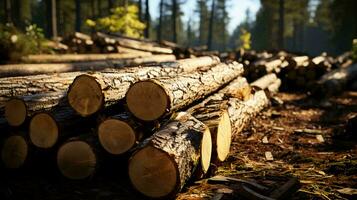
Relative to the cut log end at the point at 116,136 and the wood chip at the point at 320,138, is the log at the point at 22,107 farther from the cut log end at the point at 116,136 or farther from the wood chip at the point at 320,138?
the wood chip at the point at 320,138

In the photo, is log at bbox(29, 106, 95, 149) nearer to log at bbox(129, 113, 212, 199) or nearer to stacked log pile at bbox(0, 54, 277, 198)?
stacked log pile at bbox(0, 54, 277, 198)

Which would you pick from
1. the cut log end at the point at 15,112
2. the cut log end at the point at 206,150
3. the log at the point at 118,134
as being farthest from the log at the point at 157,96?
the cut log end at the point at 15,112

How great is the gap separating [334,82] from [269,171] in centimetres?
847

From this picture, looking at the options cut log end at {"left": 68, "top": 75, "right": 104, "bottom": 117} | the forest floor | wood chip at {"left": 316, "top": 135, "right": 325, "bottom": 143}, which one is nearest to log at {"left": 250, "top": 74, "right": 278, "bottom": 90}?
the forest floor

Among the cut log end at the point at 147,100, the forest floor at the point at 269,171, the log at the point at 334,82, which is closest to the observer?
the forest floor at the point at 269,171

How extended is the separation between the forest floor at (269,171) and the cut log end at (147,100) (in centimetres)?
86

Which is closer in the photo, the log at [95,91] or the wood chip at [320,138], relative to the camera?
the log at [95,91]

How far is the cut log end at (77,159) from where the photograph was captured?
445 centimetres

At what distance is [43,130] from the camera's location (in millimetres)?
4625

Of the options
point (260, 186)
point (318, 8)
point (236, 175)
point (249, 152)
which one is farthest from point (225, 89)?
point (318, 8)

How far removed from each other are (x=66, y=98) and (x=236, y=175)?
100 inches

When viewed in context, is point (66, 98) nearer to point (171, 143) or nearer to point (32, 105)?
point (32, 105)

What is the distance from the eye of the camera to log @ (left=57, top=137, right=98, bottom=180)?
4.45 metres

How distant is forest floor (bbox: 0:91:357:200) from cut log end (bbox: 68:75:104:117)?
86cm
